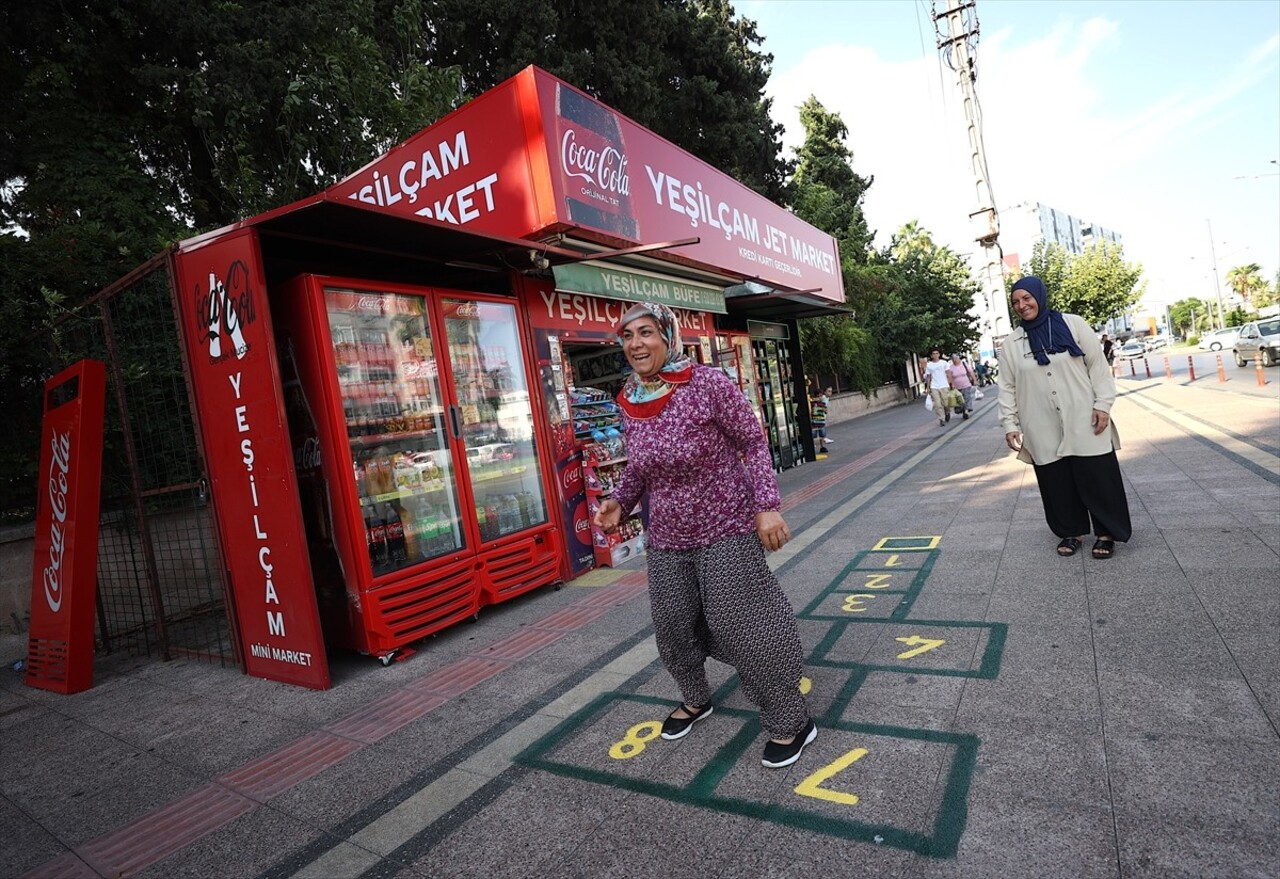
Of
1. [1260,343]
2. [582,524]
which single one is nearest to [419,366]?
[582,524]

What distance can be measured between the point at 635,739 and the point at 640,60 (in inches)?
593

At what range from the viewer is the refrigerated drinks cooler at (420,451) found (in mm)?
3990

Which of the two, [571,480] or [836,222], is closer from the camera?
[571,480]

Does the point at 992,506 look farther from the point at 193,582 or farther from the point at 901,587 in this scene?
the point at 193,582

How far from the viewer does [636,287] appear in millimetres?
6258

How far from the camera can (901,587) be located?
4.07 meters

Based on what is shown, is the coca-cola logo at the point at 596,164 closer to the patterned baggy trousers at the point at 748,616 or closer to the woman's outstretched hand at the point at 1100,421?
the patterned baggy trousers at the point at 748,616

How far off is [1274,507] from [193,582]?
8.46 meters

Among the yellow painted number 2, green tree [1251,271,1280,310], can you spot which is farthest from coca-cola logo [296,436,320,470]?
green tree [1251,271,1280,310]

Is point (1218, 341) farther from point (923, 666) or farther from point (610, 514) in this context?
point (610, 514)

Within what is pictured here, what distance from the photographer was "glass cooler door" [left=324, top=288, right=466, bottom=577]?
4176 mm

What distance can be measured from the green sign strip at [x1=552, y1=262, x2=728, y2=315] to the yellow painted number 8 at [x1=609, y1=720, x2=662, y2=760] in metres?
3.51


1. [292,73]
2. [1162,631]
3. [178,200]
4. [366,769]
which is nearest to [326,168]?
[292,73]

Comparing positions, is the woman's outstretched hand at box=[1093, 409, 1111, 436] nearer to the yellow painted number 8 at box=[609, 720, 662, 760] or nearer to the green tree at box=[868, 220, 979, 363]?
the yellow painted number 8 at box=[609, 720, 662, 760]
